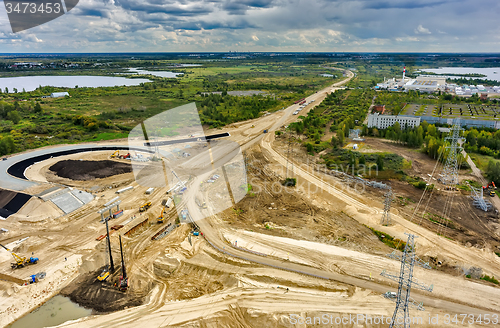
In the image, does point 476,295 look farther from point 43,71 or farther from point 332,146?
point 43,71

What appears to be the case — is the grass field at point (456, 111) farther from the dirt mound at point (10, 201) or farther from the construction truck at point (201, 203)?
the dirt mound at point (10, 201)

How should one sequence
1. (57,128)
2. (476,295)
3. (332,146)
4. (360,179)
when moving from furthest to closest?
(57,128)
(332,146)
(360,179)
(476,295)

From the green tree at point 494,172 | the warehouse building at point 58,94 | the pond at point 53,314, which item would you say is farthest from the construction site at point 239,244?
the warehouse building at point 58,94

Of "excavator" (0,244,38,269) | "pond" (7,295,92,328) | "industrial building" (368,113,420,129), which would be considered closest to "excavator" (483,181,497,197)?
"industrial building" (368,113,420,129)

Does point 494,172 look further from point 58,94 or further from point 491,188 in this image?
point 58,94

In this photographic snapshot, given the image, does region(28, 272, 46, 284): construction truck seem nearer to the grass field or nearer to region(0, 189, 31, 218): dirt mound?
region(0, 189, 31, 218): dirt mound

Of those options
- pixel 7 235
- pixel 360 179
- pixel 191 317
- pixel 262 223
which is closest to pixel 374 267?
pixel 262 223

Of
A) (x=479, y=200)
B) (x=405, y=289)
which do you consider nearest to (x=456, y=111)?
(x=479, y=200)
